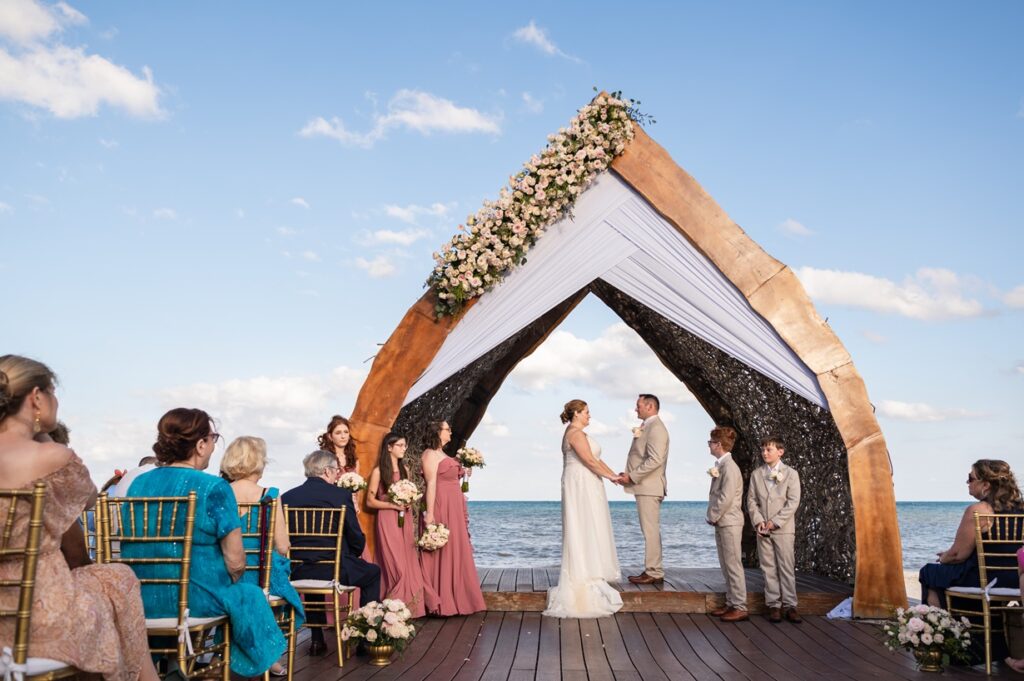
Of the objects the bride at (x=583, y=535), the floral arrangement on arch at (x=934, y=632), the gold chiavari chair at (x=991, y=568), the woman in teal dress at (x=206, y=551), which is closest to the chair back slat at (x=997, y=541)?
the gold chiavari chair at (x=991, y=568)

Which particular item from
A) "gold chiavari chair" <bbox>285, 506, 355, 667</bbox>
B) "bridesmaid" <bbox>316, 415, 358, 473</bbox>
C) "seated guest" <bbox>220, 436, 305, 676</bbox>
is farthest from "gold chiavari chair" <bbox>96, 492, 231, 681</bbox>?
"bridesmaid" <bbox>316, 415, 358, 473</bbox>

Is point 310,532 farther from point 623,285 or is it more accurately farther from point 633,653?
point 623,285

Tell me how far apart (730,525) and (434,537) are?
7.32ft

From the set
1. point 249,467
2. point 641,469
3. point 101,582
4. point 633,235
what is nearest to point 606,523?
point 641,469

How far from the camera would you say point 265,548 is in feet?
14.6

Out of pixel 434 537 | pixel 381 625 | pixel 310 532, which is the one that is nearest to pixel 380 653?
pixel 381 625

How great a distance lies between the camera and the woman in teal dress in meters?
3.85

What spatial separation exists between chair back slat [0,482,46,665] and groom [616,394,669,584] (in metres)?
5.60

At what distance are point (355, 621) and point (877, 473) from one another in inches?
157

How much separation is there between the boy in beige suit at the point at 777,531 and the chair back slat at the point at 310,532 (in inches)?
123

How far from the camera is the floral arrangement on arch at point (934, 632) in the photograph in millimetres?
5430

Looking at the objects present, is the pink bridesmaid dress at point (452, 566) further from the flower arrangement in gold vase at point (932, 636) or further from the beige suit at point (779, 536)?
the flower arrangement in gold vase at point (932, 636)

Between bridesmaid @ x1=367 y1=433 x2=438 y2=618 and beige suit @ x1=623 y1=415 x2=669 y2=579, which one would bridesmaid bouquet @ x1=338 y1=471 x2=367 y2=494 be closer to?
bridesmaid @ x1=367 y1=433 x2=438 y2=618

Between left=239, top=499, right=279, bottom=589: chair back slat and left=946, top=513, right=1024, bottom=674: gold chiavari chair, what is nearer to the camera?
left=239, top=499, right=279, bottom=589: chair back slat
